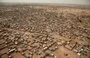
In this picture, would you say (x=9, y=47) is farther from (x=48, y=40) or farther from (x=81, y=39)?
(x=81, y=39)

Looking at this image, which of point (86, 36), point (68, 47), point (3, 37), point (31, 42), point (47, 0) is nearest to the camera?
point (68, 47)

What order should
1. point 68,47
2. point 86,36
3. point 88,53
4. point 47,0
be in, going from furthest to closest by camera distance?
1. point 47,0
2. point 86,36
3. point 68,47
4. point 88,53

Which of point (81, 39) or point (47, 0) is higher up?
point (47, 0)

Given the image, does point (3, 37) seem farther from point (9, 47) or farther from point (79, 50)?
point (79, 50)

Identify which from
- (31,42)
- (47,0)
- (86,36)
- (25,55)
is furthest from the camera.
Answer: (47,0)

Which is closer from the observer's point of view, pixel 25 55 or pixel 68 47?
pixel 25 55

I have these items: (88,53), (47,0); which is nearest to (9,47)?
(88,53)

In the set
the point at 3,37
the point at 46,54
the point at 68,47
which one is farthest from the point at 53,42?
the point at 3,37

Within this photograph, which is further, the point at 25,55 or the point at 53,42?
the point at 53,42

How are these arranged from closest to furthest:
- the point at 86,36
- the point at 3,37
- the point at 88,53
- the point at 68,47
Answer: the point at 88,53 < the point at 68,47 < the point at 3,37 < the point at 86,36
